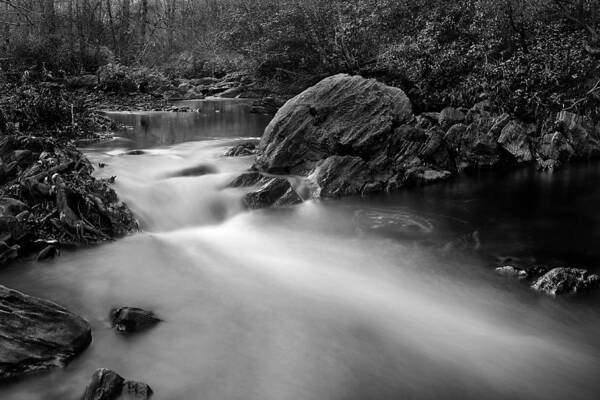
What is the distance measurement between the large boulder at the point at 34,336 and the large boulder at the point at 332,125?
321 inches

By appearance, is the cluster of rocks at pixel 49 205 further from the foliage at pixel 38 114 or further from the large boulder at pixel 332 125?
the large boulder at pixel 332 125

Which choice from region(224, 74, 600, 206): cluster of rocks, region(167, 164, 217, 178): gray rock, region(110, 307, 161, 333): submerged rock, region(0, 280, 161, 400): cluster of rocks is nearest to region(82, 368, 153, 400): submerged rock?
region(0, 280, 161, 400): cluster of rocks

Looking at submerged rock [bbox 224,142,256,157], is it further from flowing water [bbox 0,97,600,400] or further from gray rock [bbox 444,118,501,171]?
gray rock [bbox 444,118,501,171]

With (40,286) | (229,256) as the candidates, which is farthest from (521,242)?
(40,286)

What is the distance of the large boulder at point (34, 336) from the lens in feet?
16.3

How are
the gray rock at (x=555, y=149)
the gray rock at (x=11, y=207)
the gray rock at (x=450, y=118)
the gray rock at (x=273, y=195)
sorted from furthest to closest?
the gray rock at (x=450, y=118) < the gray rock at (x=555, y=149) < the gray rock at (x=273, y=195) < the gray rock at (x=11, y=207)

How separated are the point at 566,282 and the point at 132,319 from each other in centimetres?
595

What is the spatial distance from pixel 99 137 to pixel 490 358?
1533 cm

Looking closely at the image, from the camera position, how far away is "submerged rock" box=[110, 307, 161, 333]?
19.7ft

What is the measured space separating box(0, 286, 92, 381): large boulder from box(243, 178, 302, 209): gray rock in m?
6.12

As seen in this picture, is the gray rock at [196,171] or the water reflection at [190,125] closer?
the gray rock at [196,171]

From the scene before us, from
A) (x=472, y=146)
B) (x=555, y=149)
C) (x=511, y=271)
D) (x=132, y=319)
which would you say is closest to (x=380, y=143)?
(x=472, y=146)

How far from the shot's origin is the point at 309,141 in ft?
43.4

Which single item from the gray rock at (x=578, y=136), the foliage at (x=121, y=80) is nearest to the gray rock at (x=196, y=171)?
the gray rock at (x=578, y=136)
